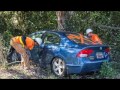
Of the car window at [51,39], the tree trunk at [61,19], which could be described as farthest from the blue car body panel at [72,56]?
the tree trunk at [61,19]

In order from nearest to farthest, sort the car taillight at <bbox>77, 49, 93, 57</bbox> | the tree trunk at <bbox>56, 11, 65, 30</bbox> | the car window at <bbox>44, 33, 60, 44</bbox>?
the car taillight at <bbox>77, 49, 93, 57</bbox>
the car window at <bbox>44, 33, 60, 44</bbox>
the tree trunk at <bbox>56, 11, 65, 30</bbox>

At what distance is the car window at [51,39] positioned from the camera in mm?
10866

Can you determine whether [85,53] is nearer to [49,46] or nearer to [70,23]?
[49,46]

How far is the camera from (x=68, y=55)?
406 inches

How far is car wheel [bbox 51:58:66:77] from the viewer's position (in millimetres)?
10402

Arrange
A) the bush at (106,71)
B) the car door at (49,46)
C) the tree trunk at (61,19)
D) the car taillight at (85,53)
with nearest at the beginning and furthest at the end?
1. the car taillight at (85,53)
2. the bush at (106,71)
3. the car door at (49,46)
4. the tree trunk at (61,19)

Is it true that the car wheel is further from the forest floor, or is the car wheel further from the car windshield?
the car windshield

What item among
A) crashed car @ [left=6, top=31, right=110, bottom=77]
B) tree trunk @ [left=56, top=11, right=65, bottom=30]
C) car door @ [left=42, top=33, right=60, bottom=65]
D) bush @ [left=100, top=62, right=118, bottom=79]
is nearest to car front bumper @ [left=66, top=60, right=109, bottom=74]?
crashed car @ [left=6, top=31, right=110, bottom=77]

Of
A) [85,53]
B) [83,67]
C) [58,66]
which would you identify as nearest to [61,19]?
[58,66]

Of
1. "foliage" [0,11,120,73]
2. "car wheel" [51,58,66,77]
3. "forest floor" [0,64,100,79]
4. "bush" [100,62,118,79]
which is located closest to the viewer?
"car wheel" [51,58,66,77]

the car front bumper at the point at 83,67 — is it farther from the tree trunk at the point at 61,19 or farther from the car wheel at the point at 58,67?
the tree trunk at the point at 61,19

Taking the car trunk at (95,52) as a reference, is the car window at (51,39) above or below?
above
